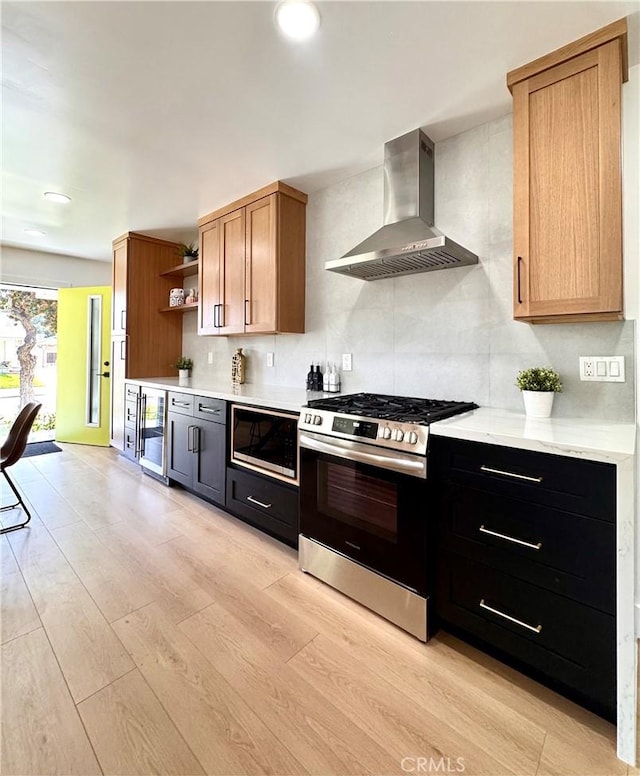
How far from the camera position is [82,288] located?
4.89 metres

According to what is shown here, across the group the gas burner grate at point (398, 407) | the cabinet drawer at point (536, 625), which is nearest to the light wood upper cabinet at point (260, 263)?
the gas burner grate at point (398, 407)

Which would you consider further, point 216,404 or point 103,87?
point 216,404

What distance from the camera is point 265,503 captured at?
2328 millimetres

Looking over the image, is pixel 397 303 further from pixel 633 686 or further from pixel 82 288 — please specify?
pixel 82 288

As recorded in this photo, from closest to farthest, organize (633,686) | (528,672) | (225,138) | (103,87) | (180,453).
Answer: (633,686), (528,672), (103,87), (225,138), (180,453)

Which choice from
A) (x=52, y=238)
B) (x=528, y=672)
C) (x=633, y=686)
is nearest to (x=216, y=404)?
(x=528, y=672)

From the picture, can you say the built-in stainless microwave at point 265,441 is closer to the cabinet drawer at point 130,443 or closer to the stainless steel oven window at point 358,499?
the stainless steel oven window at point 358,499

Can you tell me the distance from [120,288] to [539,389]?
13.9 feet

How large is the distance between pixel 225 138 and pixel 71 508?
289cm

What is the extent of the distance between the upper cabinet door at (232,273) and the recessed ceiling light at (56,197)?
1304mm

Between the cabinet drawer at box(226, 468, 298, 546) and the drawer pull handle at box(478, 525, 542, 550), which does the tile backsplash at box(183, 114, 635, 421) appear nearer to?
the drawer pull handle at box(478, 525, 542, 550)

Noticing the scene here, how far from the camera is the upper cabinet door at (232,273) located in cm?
301

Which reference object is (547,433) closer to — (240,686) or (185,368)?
(240,686)

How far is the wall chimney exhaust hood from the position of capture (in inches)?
77.0
